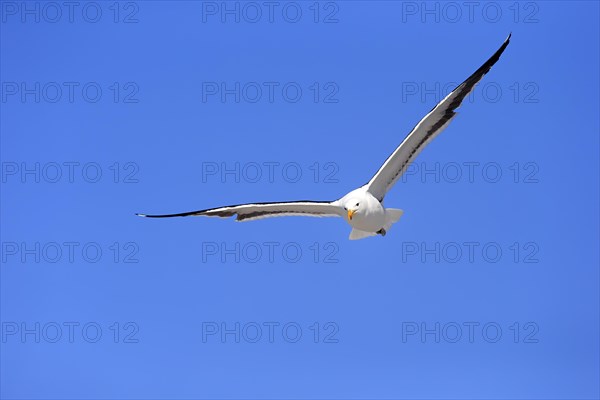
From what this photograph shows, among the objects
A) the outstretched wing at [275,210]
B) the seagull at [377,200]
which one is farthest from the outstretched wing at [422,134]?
the outstretched wing at [275,210]

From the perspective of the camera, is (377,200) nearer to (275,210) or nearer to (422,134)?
(422,134)

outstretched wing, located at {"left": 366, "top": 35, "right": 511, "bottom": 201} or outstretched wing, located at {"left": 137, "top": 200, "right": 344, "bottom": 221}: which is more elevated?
outstretched wing, located at {"left": 366, "top": 35, "right": 511, "bottom": 201}

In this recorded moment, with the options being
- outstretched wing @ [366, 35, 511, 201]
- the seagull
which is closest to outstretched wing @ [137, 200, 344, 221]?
the seagull

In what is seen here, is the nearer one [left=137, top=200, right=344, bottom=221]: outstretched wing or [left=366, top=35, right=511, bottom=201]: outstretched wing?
[left=366, top=35, right=511, bottom=201]: outstretched wing

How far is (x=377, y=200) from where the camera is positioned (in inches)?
754

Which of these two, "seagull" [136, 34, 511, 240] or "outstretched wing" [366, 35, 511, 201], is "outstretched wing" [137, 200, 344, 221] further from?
"outstretched wing" [366, 35, 511, 201]

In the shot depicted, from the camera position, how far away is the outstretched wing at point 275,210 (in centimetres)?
1951

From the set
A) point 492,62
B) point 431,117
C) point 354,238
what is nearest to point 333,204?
point 354,238

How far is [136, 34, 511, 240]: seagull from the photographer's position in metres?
18.3

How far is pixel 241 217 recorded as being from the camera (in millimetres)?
20203

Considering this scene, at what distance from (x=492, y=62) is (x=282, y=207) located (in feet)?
15.9

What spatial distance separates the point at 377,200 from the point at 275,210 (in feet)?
6.99

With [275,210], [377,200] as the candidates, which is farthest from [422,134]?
[275,210]

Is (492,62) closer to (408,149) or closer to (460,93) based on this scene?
(460,93)
